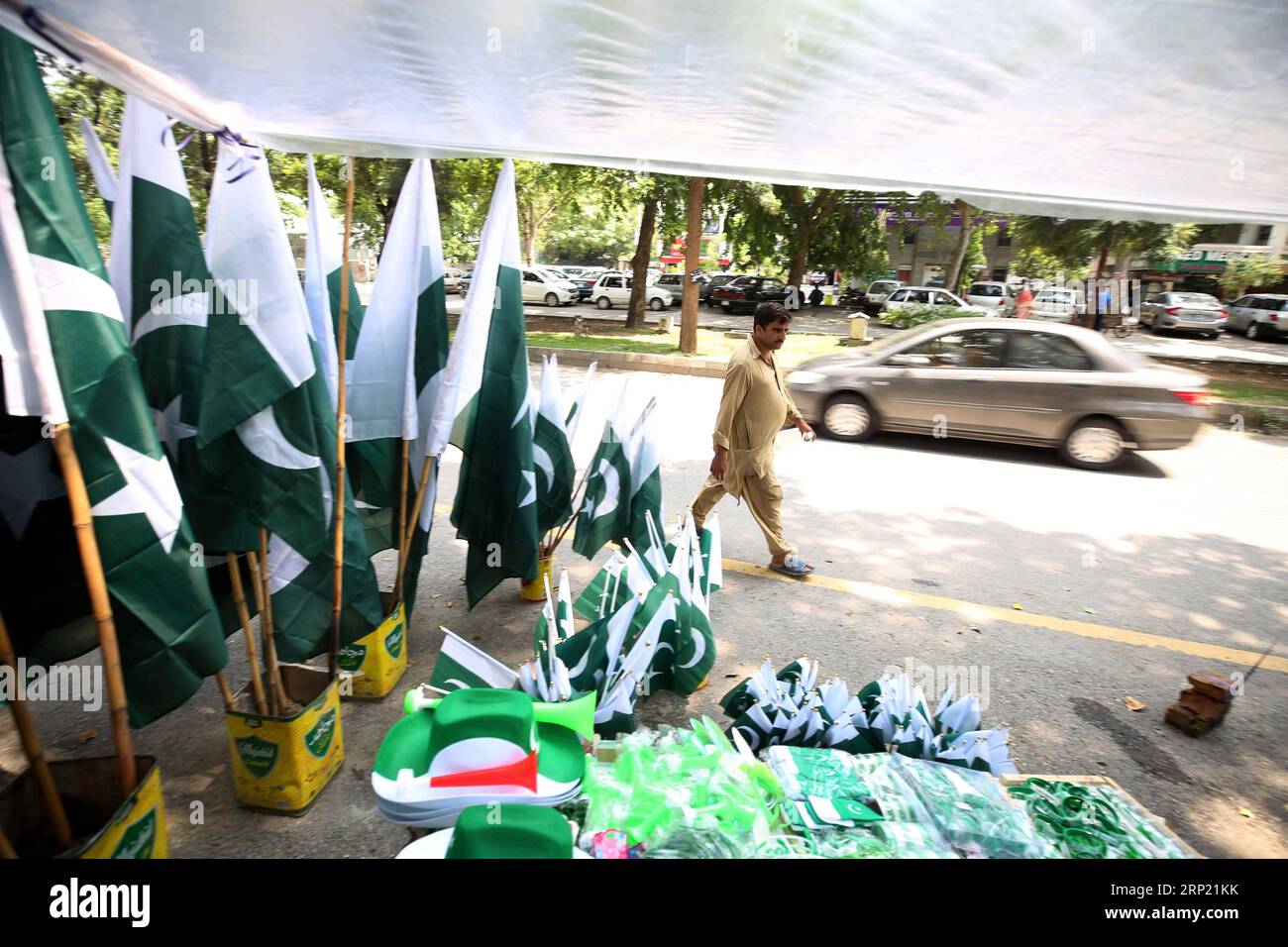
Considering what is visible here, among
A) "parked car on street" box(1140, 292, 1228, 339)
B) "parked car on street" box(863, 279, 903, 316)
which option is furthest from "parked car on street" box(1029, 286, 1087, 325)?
"parked car on street" box(863, 279, 903, 316)

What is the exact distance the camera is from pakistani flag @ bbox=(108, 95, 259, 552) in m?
2.28

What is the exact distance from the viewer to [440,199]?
730 inches

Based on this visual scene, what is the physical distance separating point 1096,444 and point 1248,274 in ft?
94.1

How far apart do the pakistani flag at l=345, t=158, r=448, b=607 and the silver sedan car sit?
645 centimetres

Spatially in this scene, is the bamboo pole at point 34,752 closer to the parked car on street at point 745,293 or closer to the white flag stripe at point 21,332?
the white flag stripe at point 21,332

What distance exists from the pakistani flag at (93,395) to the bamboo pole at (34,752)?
21 cm

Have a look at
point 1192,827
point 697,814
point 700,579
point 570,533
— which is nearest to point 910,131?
point 700,579

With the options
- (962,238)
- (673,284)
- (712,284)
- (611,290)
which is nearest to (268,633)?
(962,238)

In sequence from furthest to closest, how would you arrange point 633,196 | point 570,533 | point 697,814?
point 633,196, point 570,533, point 697,814

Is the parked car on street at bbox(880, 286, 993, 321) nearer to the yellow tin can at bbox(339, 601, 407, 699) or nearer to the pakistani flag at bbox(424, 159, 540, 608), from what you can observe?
the pakistani flag at bbox(424, 159, 540, 608)

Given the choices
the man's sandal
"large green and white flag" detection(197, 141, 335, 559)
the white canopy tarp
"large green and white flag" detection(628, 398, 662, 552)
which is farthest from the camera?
the man's sandal

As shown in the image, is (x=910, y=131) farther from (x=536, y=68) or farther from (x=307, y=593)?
(x=307, y=593)

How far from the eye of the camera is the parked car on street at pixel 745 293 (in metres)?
27.8
